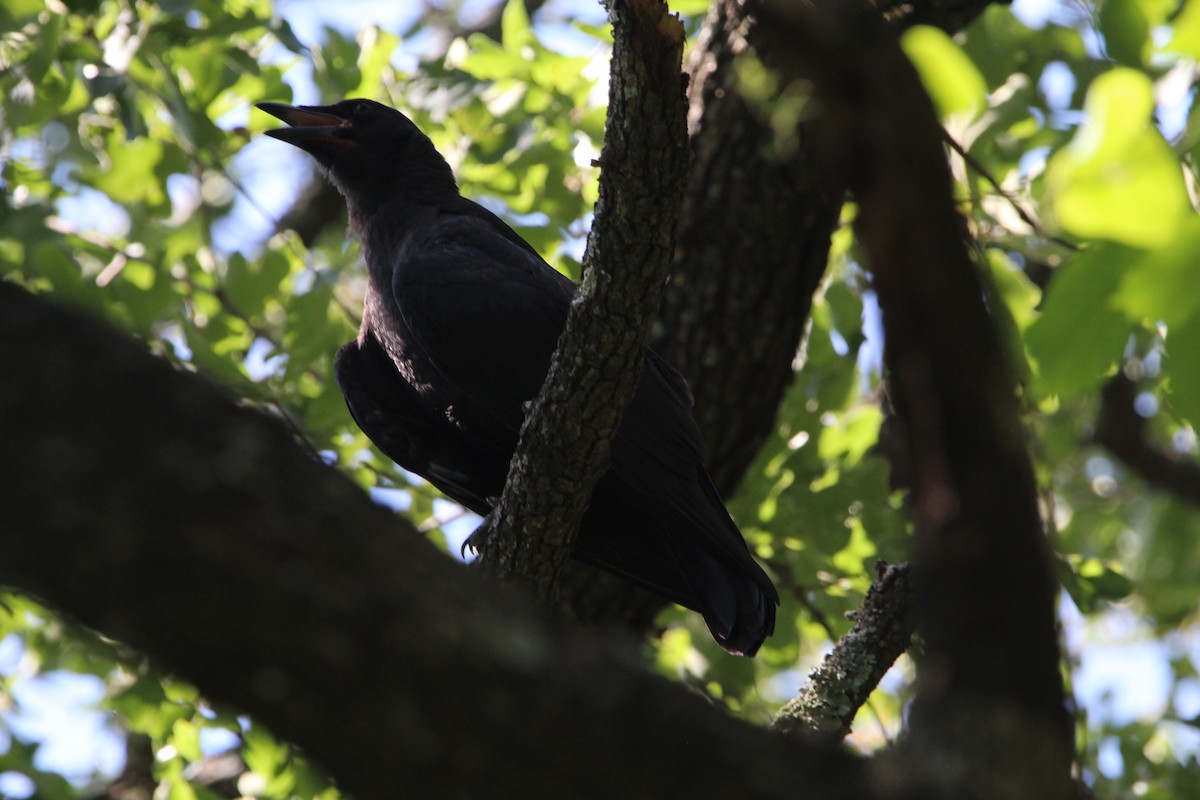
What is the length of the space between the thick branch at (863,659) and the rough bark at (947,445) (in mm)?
1938

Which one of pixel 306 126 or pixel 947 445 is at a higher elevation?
pixel 947 445

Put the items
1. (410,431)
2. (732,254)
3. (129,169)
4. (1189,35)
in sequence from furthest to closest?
1. (129,169)
2. (732,254)
3. (410,431)
4. (1189,35)

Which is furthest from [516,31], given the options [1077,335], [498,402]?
[1077,335]

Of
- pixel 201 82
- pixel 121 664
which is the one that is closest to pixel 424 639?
pixel 121 664

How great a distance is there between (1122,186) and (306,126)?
3907mm

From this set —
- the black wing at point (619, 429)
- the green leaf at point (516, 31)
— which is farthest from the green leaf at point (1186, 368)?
the green leaf at point (516, 31)

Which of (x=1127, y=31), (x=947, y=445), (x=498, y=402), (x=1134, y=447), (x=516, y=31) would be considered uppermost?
(x=1127, y=31)

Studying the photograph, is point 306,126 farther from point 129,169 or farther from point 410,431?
point 410,431

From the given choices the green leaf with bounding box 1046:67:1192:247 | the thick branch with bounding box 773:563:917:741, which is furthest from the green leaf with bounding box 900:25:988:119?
the thick branch with bounding box 773:563:917:741

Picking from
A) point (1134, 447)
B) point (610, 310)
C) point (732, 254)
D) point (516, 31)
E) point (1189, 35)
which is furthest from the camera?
point (1134, 447)

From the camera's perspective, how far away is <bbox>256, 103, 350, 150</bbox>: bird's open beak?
4.68m

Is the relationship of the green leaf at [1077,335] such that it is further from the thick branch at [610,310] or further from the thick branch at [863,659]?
the thick branch at [863,659]

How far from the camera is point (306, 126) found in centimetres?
475

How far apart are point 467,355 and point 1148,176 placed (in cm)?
252
